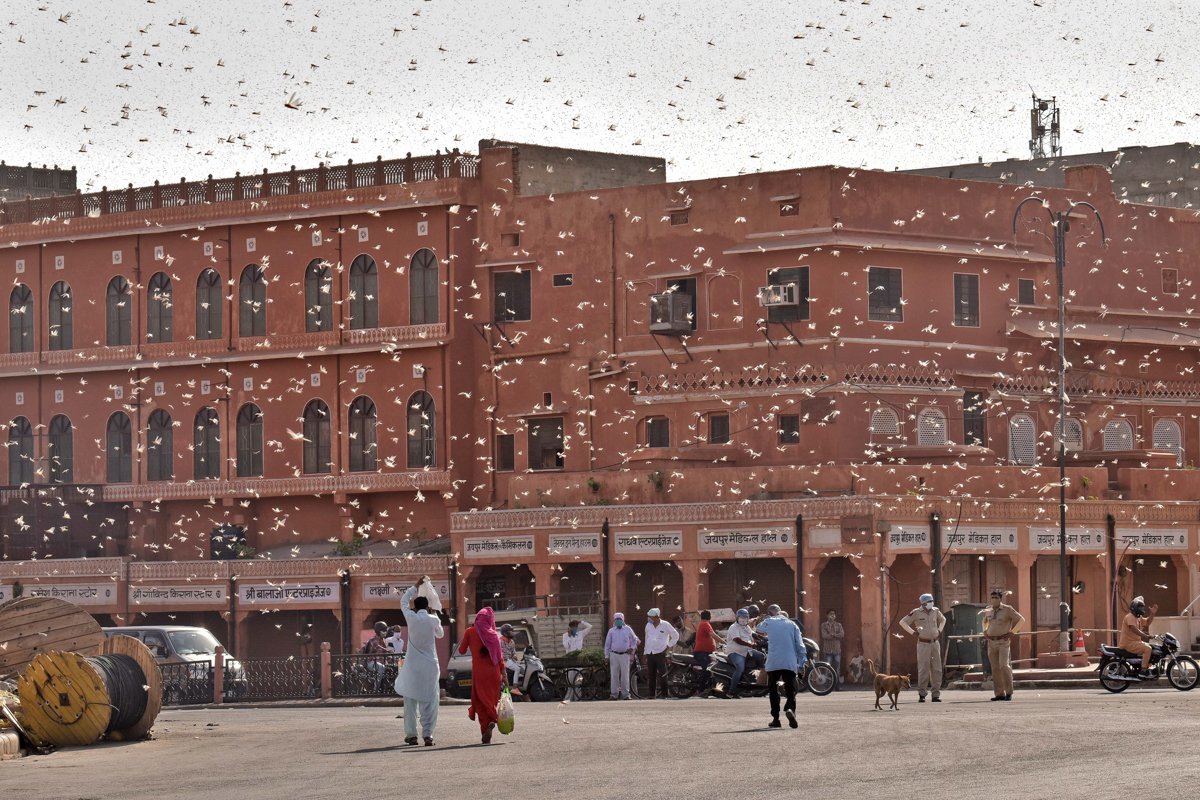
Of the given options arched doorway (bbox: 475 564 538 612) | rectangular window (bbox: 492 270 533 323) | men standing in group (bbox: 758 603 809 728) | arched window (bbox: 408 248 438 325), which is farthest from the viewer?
arched window (bbox: 408 248 438 325)

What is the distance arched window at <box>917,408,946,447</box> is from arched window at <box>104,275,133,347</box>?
2021 cm

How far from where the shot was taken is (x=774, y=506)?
139ft

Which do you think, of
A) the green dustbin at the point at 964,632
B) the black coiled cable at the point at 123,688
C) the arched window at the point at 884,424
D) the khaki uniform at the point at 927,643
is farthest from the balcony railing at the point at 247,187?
the black coiled cable at the point at 123,688

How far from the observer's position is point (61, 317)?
5641 centimetres

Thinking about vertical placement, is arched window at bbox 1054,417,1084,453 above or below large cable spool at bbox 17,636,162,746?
above

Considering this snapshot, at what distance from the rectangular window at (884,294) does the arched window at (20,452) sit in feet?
72.5

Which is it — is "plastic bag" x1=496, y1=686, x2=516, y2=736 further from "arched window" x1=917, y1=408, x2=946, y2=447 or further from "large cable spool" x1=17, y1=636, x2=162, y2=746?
"arched window" x1=917, y1=408, x2=946, y2=447

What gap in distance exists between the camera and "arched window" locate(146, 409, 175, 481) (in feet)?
179

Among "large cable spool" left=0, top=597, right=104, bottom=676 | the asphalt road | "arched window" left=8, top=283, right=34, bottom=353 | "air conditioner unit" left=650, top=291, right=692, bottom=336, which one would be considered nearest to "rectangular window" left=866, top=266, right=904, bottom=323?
"air conditioner unit" left=650, top=291, right=692, bottom=336

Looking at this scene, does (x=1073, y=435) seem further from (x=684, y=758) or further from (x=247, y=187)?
(x=684, y=758)

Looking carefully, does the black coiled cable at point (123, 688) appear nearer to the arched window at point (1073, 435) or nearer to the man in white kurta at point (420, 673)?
the man in white kurta at point (420, 673)

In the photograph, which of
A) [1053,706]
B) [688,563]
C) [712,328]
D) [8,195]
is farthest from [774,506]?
[8,195]

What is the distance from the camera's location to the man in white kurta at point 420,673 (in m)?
21.9

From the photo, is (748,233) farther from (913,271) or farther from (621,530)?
(621,530)
